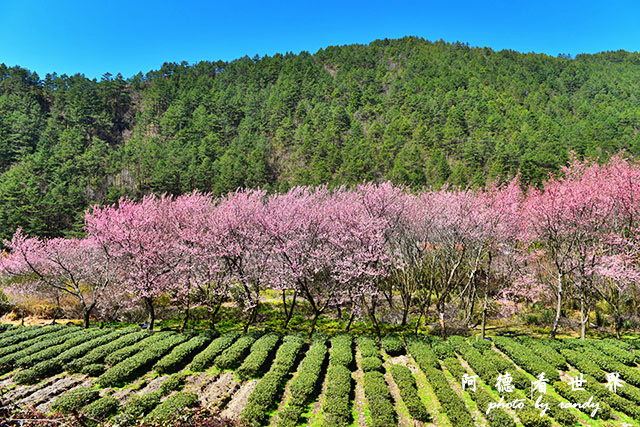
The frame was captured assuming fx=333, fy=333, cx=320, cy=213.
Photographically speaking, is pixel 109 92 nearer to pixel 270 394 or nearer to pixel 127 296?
pixel 127 296

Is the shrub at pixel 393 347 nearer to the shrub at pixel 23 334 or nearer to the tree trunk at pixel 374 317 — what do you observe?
the tree trunk at pixel 374 317

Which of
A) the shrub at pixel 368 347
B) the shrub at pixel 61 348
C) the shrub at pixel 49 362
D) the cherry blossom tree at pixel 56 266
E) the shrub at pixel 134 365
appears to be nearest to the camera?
the shrub at pixel 134 365

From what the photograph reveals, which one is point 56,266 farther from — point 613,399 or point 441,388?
point 613,399

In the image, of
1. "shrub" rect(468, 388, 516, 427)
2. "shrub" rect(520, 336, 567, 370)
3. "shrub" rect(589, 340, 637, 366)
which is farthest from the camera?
"shrub" rect(589, 340, 637, 366)

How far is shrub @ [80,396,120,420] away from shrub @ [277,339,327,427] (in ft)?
18.0

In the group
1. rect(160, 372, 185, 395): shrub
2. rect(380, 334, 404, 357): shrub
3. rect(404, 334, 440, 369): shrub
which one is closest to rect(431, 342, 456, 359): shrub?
rect(404, 334, 440, 369): shrub

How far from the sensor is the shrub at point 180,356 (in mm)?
14008

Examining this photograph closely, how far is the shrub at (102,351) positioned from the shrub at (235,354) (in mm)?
5358

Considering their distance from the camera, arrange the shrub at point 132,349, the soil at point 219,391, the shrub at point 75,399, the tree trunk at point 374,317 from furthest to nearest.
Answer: the tree trunk at point 374,317 → the shrub at point 132,349 → the soil at point 219,391 → the shrub at point 75,399

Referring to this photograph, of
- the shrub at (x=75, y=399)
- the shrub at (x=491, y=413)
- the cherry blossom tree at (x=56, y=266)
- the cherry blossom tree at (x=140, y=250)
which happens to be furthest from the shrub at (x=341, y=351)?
the cherry blossom tree at (x=56, y=266)

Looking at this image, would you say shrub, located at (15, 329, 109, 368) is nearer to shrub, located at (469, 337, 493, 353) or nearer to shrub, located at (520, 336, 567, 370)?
shrub, located at (469, 337, 493, 353)

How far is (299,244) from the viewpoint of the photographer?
1727 centimetres

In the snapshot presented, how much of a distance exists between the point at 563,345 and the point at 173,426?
17429mm

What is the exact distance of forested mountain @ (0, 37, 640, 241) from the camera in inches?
2235
